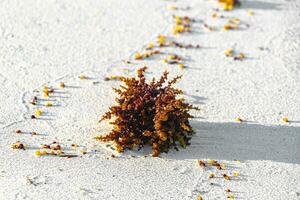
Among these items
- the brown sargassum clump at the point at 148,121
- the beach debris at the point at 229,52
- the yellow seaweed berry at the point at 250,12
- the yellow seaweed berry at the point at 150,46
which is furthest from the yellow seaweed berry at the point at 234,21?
the brown sargassum clump at the point at 148,121

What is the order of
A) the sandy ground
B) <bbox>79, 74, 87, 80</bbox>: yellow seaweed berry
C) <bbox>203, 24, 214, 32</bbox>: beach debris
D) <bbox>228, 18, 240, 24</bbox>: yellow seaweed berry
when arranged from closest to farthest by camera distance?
1. the sandy ground
2. <bbox>79, 74, 87, 80</bbox>: yellow seaweed berry
3. <bbox>203, 24, 214, 32</bbox>: beach debris
4. <bbox>228, 18, 240, 24</bbox>: yellow seaweed berry

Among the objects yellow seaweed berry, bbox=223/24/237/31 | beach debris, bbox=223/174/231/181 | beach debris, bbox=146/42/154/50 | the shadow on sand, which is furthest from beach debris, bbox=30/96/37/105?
yellow seaweed berry, bbox=223/24/237/31

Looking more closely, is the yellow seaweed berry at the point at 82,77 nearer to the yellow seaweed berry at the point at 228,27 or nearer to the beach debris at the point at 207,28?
the beach debris at the point at 207,28

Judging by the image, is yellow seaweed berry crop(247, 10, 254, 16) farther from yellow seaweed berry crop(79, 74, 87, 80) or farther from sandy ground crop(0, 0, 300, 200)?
yellow seaweed berry crop(79, 74, 87, 80)

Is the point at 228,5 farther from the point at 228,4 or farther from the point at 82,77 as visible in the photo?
the point at 82,77

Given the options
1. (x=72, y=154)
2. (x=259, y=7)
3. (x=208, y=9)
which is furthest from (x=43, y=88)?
(x=259, y=7)

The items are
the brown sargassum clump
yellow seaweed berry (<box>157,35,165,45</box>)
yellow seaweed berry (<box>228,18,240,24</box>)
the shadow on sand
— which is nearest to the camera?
the brown sargassum clump

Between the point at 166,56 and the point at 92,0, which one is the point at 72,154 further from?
the point at 92,0
